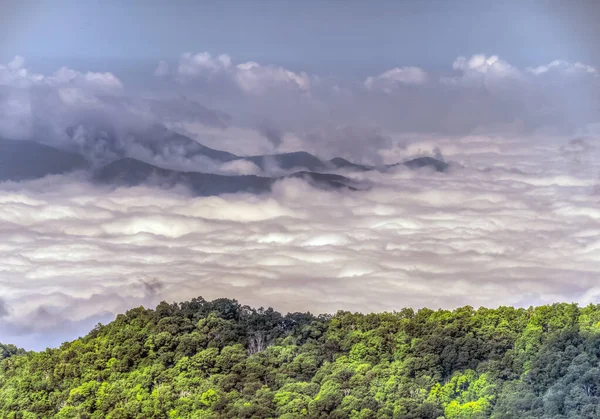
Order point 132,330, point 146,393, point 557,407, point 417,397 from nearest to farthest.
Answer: point 557,407 → point 417,397 → point 146,393 → point 132,330

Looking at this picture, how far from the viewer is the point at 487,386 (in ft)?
116

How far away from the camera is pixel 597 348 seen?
35469mm

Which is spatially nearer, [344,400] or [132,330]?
[344,400]

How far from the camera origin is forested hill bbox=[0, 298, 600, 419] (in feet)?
115

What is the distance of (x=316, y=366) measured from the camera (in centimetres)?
3869

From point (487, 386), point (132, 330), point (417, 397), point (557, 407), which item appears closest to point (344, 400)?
point (417, 397)

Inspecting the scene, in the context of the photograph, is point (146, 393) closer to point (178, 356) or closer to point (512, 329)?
point (178, 356)

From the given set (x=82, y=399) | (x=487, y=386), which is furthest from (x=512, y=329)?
(x=82, y=399)

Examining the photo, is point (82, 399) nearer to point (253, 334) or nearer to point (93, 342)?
point (93, 342)

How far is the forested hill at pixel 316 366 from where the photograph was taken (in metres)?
35.1

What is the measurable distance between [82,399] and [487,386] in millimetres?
15180

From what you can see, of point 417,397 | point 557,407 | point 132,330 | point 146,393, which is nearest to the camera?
point 557,407

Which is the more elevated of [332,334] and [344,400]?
[332,334]

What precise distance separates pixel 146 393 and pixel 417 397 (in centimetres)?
1004
